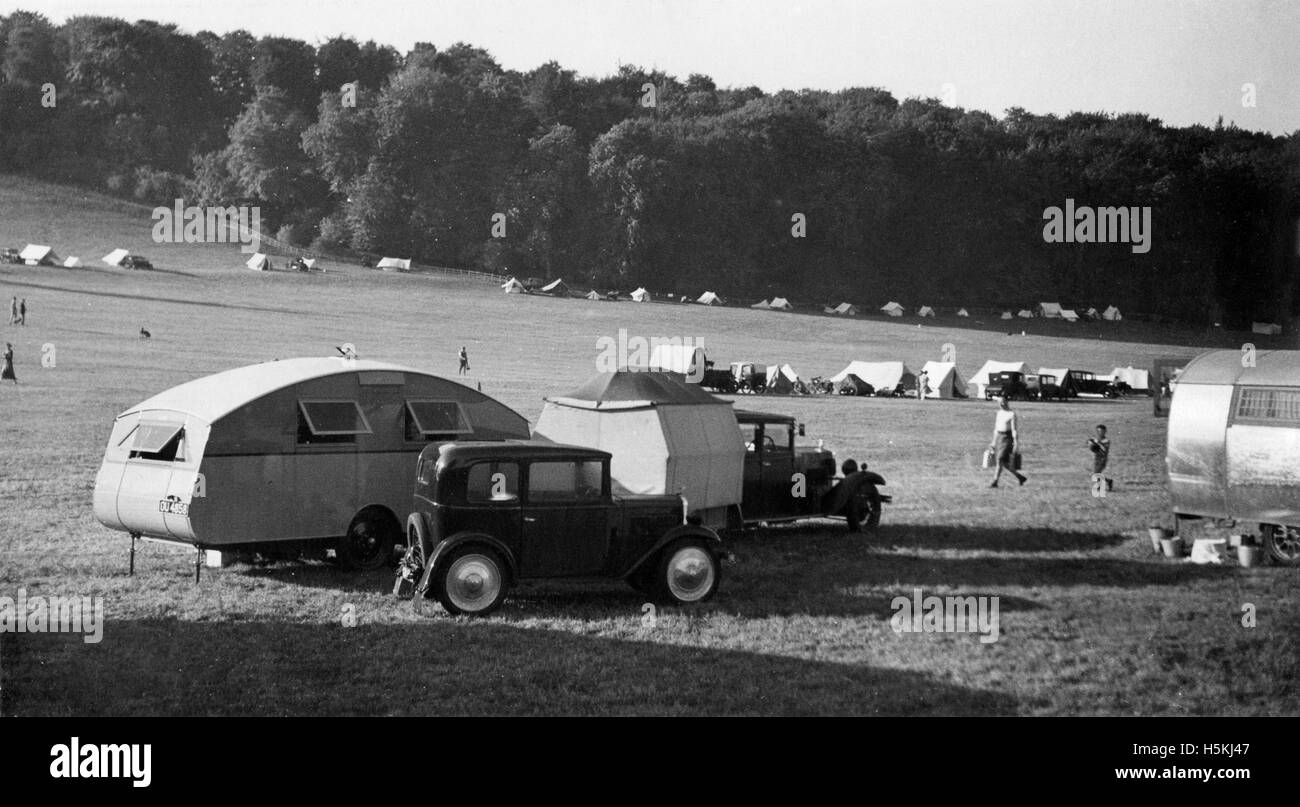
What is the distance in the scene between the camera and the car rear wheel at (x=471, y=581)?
12406 millimetres

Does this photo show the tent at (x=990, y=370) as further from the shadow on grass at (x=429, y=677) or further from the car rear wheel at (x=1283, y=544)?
the shadow on grass at (x=429, y=677)

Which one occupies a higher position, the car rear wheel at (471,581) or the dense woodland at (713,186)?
the dense woodland at (713,186)

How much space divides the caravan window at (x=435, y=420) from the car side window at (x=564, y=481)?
311 centimetres

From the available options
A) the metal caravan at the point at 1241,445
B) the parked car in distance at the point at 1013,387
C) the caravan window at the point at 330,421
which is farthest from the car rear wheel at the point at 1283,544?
the parked car in distance at the point at 1013,387

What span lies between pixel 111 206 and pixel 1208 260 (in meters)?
83.4

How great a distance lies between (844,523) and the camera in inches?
768

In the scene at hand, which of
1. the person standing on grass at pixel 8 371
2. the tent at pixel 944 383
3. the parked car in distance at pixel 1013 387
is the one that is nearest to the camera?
the person standing on grass at pixel 8 371

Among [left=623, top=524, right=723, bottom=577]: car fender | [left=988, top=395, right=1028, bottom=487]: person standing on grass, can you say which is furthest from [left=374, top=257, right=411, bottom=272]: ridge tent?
[left=623, top=524, right=723, bottom=577]: car fender

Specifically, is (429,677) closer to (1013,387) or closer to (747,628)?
(747,628)

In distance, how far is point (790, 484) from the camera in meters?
18.5

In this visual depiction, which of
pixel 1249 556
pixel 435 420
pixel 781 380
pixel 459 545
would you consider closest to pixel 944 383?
pixel 781 380

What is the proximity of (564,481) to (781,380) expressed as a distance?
38.8 m

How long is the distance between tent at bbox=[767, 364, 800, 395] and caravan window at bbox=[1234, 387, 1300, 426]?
33770 millimetres
